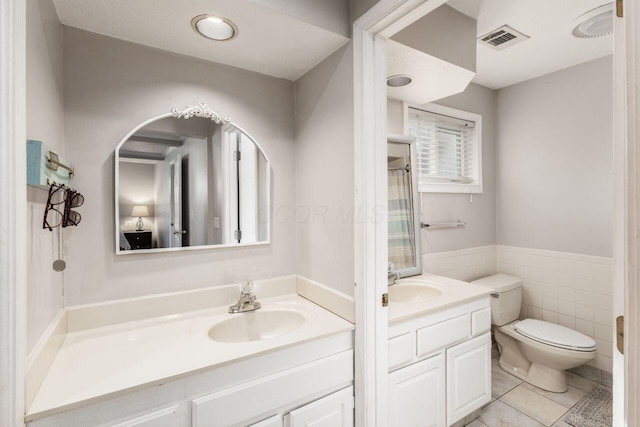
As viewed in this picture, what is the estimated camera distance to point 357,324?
4.21ft

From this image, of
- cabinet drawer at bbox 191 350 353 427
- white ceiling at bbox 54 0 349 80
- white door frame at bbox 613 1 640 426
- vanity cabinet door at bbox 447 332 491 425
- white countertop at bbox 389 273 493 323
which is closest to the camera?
white door frame at bbox 613 1 640 426

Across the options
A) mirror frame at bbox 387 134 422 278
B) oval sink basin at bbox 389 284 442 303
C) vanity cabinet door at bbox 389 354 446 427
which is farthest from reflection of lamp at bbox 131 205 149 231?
mirror frame at bbox 387 134 422 278

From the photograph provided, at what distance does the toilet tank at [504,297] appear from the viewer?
2.32 m

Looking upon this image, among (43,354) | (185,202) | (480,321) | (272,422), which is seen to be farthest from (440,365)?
(43,354)

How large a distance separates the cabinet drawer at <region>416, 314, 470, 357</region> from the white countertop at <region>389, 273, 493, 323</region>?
0.32ft

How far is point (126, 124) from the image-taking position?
1.30 metres

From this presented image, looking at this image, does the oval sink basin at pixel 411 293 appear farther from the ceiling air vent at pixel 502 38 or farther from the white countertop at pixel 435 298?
the ceiling air vent at pixel 502 38

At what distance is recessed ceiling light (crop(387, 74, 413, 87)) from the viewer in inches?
68.4

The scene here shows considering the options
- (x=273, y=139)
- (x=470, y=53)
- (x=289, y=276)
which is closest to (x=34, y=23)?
(x=273, y=139)

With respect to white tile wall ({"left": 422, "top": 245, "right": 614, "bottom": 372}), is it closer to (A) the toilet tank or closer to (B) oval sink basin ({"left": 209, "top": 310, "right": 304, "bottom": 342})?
(A) the toilet tank

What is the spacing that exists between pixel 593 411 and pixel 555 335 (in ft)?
1.53

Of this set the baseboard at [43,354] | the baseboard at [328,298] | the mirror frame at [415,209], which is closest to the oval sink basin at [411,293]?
the mirror frame at [415,209]

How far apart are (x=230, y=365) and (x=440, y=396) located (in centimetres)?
117

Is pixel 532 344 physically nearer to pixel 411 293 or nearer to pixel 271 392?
pixel 411 293
